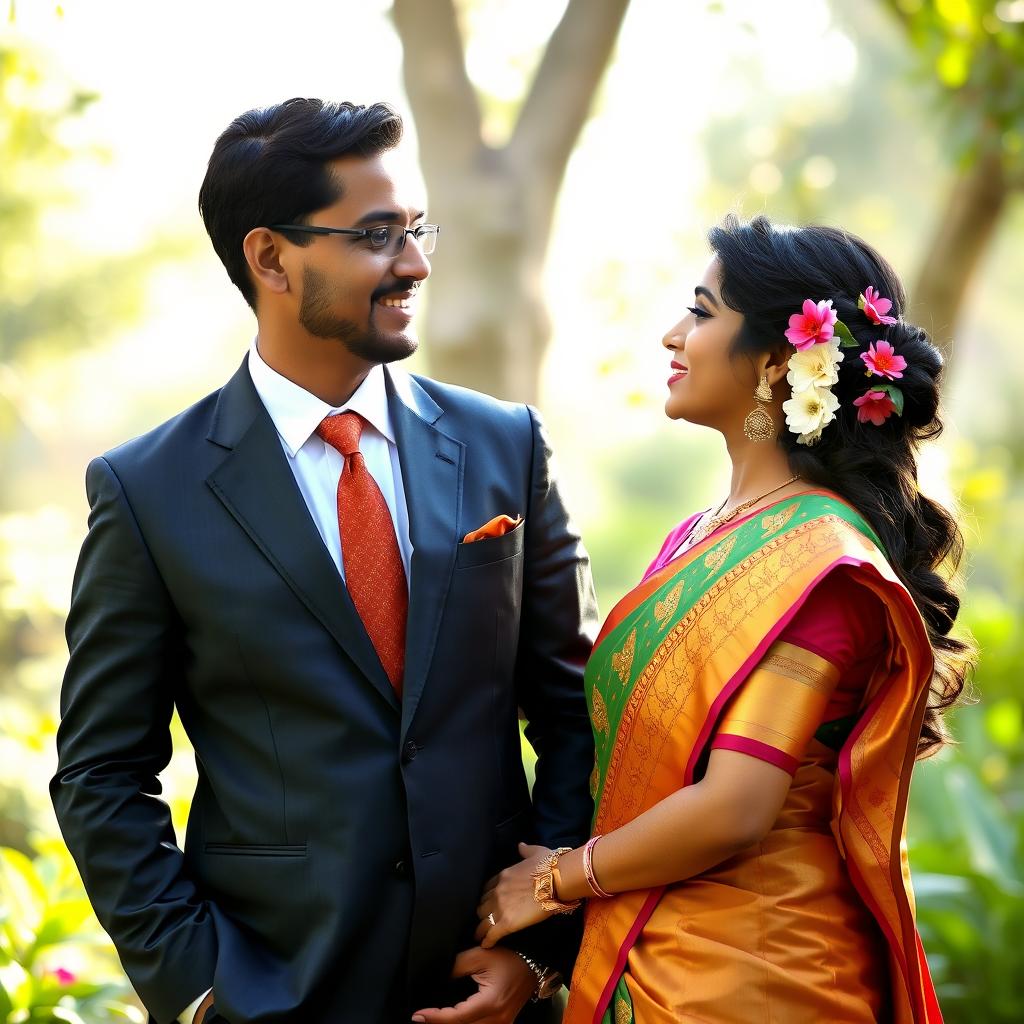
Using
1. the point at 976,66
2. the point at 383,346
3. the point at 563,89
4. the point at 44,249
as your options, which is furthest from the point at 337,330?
the point at 44,249

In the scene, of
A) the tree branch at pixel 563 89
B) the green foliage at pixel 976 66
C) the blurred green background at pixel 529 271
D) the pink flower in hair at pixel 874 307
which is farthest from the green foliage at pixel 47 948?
the green foliage at pixel 976 66

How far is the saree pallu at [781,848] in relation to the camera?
6.54ft

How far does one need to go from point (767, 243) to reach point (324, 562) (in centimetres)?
97

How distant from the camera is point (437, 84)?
4.34m

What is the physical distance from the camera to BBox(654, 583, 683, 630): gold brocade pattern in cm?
219

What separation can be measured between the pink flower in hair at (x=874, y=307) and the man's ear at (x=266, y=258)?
1021mm

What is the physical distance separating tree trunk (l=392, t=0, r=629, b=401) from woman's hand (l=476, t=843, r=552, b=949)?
7.70 feet

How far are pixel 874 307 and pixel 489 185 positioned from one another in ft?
7.99

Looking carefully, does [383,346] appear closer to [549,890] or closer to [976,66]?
[549,890]

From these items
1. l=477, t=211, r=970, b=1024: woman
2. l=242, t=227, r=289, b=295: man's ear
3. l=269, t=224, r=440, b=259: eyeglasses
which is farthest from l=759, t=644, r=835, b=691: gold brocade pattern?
l=242, t=227, r=289, b=295: man's ear

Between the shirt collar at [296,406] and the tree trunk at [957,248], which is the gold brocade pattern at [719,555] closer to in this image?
the shirt collar at [296,406]

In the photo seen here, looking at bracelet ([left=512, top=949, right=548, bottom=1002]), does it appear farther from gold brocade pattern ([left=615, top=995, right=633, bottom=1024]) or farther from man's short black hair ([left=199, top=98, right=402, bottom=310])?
man's short black hair ([left=199, top=98, right=402, bottom=310])

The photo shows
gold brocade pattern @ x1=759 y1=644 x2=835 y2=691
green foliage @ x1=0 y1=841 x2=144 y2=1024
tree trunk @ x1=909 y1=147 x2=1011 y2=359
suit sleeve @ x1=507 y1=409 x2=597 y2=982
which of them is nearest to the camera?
gold brocade pattern @ x1=759 y1=644 x2=835 y2=691

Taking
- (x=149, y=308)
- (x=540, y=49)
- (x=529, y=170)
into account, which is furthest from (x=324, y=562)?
(x=149, y=308)
